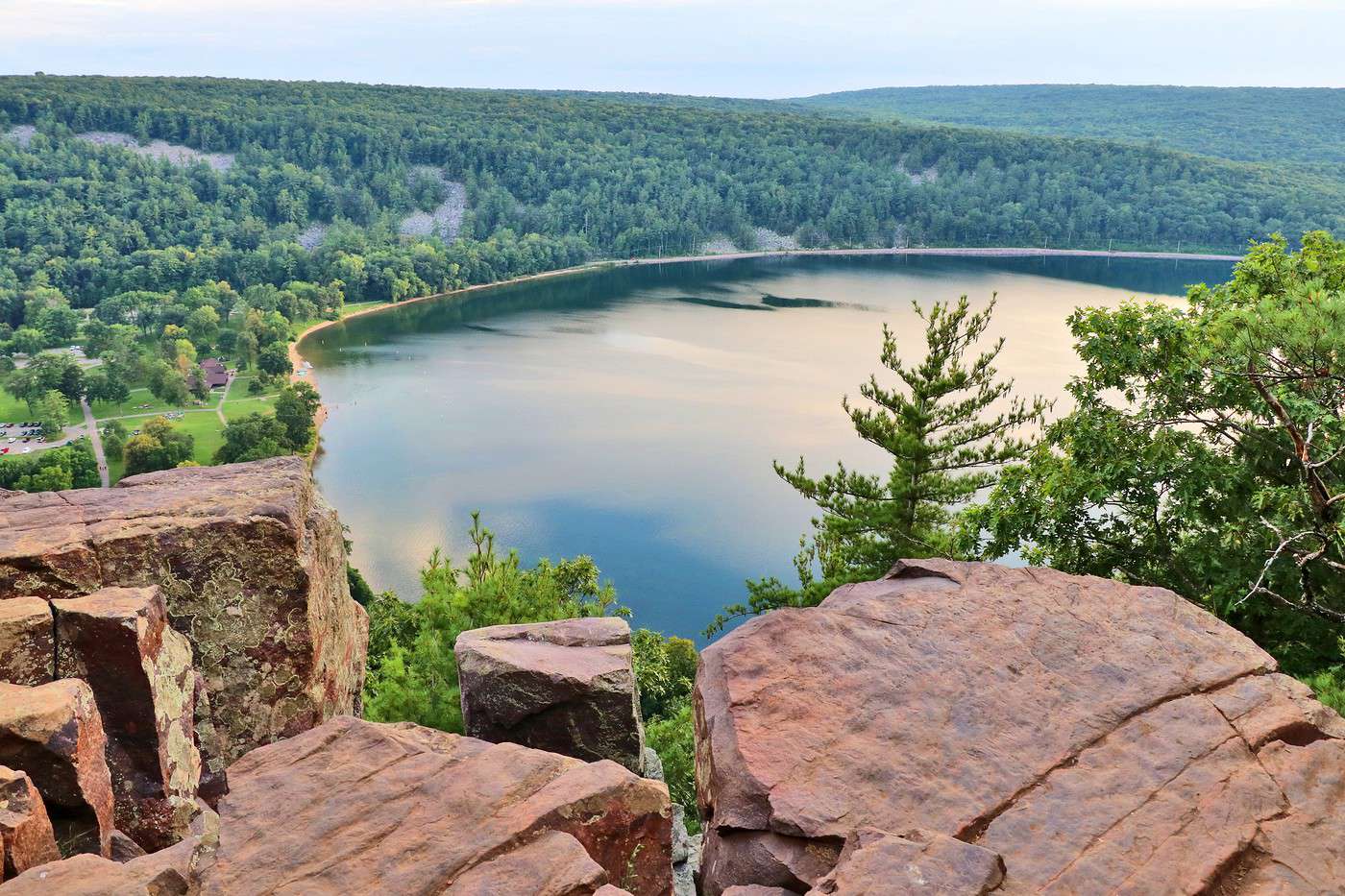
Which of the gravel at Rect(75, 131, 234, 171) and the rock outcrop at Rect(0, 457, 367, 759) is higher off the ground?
the gravel at Rect(75, 131, 234, 171)

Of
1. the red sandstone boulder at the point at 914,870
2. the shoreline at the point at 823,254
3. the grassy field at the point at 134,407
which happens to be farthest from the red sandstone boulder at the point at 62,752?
the shoreline at the point at 823,254

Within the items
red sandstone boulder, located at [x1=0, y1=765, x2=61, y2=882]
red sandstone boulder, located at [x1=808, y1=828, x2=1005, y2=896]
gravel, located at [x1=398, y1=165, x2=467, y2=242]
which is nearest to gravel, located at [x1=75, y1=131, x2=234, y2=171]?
gravel, located at [x1=398, y1=165, x2=467, y2=242]

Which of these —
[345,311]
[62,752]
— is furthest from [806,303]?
[62,752]

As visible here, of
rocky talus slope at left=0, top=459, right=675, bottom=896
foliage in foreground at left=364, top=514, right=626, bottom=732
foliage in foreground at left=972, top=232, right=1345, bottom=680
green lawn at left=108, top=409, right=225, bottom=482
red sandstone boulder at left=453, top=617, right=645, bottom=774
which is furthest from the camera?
green lawn at left=108, top=409, right=225, bottom=482

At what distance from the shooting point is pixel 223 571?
1045cm

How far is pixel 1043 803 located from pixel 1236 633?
3.57m

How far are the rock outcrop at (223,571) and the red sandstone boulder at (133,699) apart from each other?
0.84m

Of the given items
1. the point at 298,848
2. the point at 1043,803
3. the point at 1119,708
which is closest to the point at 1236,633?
the point at 1119,708

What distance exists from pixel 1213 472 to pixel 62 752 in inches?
581

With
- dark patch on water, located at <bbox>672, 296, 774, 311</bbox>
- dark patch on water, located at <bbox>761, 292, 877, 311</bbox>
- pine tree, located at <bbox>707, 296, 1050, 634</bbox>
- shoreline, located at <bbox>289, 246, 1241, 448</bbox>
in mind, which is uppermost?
pine tree, located at <bbox>707, 296, 1050, 634</bbox>

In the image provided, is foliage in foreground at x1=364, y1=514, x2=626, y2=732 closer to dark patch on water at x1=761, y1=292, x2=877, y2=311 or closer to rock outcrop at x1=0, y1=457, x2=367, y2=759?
rock outcrop at x1=0, y1=457, x2=367, y2=759

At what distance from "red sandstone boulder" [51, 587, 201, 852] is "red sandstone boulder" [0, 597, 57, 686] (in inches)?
3.6

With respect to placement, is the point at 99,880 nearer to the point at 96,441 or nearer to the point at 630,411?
the point at 630,411

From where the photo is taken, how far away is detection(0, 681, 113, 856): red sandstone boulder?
734 centimetres
